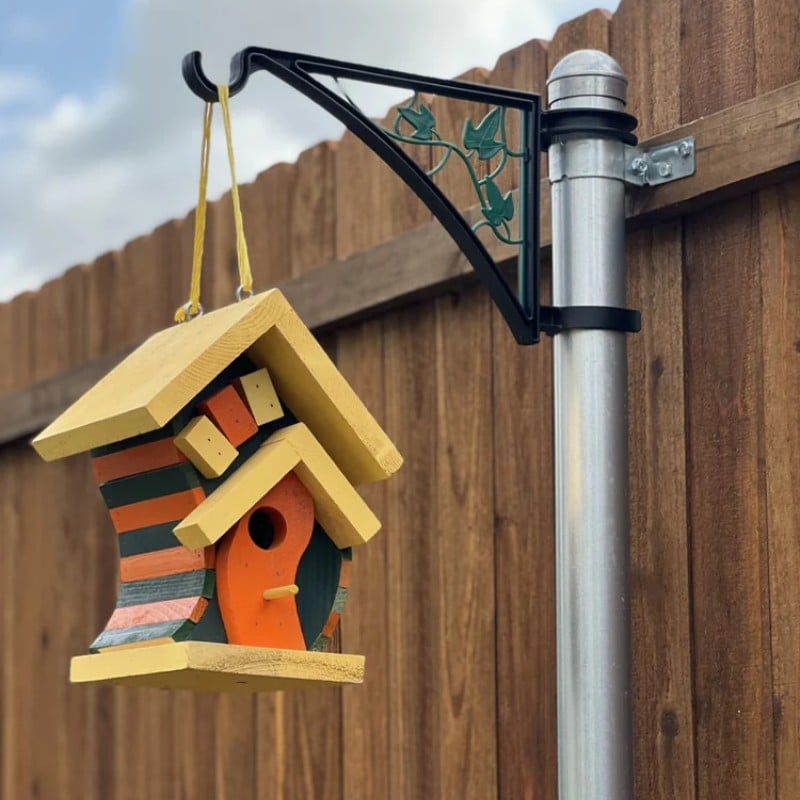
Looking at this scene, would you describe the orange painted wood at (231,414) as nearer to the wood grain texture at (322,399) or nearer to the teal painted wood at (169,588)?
the wood grain texture at (322,399)

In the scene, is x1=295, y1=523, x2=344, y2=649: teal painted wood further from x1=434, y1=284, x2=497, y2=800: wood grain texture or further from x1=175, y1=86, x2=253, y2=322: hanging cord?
x1=434, y1=284, x2=497, y2=800: wood grain texture

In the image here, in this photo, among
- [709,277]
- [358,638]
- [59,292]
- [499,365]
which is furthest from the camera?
[59,292]

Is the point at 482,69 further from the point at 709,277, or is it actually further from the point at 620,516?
the point at 620,516

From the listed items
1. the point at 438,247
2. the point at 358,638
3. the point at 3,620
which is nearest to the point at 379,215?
the point at 438,247

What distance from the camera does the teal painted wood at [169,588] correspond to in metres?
2.02

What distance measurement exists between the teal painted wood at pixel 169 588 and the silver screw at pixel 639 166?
797mm

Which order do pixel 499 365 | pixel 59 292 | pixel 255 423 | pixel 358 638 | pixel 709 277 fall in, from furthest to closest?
pixel 59 292
pixel 358 638
pixel 499 365
pixel 709 277
pixel 255 423

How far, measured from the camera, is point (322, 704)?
10.3 feet

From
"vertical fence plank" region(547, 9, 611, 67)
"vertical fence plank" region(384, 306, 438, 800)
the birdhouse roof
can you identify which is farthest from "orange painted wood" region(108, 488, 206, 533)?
"vertical fence plank" region(547, 9, 611, 67)

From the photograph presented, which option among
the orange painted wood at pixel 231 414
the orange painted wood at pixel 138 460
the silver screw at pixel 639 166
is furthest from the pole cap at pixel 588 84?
the orange painted wood at pixel 138 460

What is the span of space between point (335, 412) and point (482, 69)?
924 mm

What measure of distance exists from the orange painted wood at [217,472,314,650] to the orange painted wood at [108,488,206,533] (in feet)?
0.20

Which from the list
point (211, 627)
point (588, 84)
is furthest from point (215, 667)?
point (588, 84)

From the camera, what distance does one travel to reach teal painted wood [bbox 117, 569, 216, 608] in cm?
202
